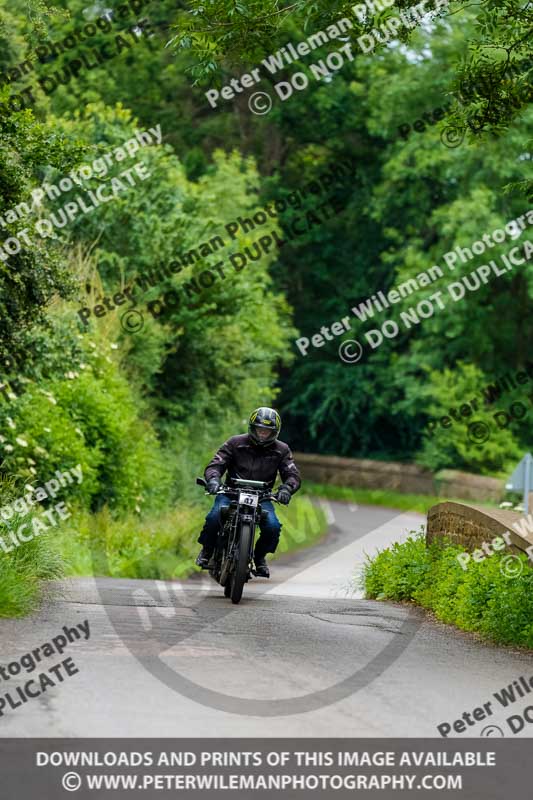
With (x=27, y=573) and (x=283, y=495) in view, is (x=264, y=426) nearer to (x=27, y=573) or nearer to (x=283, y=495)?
(x=283, y=495)

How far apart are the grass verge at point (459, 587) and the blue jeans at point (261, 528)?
1.73 metres

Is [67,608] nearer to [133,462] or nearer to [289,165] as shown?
[133,462]

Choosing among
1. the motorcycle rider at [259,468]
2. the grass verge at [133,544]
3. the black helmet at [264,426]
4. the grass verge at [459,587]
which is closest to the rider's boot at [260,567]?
the motorcycle rider at [259,468]

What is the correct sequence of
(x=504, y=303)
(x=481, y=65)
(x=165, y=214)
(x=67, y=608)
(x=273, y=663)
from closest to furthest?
(x=273, y=663) < (x=67, y=608) < (x=481, y=65) < (x=165, y=214) < (x=504, y=303)

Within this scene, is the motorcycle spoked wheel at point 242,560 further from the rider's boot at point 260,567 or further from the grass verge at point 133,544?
the grass verge at point 133,544

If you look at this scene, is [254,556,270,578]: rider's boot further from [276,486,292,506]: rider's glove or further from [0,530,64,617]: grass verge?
[0,530,64,617]: grass verge

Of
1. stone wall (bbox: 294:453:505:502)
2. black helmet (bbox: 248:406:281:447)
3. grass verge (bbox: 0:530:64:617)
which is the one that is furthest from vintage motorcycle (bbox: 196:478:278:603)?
Answer: stone wall (bbox: 294:453:505:502)

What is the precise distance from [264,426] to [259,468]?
0.61 m

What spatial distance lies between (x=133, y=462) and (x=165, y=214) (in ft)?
26.9

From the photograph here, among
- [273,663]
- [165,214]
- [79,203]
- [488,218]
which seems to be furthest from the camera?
[488,218]

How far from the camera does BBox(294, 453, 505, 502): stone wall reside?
3900 centimetres

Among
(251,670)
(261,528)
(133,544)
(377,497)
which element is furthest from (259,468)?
(377,497)

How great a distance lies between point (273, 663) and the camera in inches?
364
